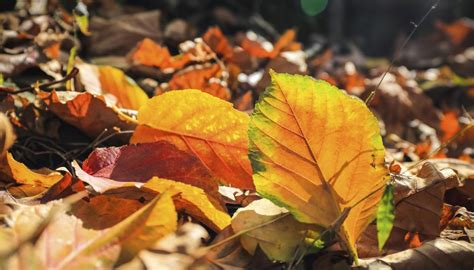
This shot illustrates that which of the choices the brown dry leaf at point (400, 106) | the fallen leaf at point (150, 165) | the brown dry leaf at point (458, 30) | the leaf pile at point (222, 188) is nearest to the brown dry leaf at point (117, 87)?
the leaf pile at point (222, 188)

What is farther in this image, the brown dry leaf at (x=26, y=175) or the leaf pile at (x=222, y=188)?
the brown dry leaf at (x=26, y=175)

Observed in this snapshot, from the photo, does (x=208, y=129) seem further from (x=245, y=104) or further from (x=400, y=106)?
(x=400, y=106)

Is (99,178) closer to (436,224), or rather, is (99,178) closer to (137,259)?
(137,259)

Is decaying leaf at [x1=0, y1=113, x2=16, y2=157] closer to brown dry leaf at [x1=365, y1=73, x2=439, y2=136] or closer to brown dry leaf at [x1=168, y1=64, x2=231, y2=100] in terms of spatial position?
brown dry leaf at [x1=168, y1=64, x2=231, y2=100]

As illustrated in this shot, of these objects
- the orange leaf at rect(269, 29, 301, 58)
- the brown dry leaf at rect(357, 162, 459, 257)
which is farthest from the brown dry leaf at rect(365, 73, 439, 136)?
the brown dry leaf at rect(357, 162, 459, 257)

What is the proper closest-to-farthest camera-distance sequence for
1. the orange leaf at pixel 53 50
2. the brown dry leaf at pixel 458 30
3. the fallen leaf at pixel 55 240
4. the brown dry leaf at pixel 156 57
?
the fallen leaf at pixel 55 240 → the orange leaf at pixel 53 50 → the brown dry leaf at pixel 156 57 → the brown dry leaf at pixel 458 30

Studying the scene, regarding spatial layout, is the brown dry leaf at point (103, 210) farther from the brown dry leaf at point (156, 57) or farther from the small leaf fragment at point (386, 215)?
the brown dry leaf at point (156, 57)
